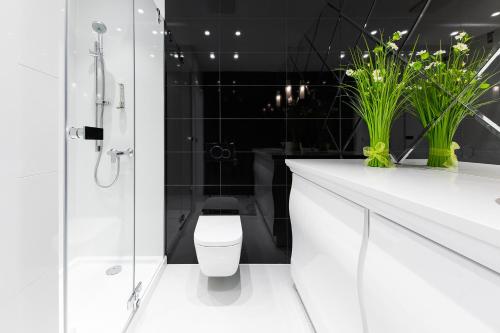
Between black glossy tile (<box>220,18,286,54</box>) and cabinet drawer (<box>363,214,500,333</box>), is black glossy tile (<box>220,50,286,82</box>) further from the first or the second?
cabinet drawer (<box>363,214,500,333</box>)

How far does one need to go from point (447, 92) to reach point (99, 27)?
6.25 ft

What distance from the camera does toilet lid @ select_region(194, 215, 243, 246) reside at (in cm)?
176

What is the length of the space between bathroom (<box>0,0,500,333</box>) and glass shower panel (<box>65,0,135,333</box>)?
13 mm

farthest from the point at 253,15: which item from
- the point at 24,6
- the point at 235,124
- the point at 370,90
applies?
the point at 24,6

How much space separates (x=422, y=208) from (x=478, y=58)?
110 centimetres

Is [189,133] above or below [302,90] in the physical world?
below

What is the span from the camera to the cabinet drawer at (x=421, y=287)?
18.3 inches

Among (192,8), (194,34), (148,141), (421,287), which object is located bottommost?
(421,287)

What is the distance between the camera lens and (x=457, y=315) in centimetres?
50

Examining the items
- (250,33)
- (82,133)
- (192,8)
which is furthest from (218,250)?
(192,8)

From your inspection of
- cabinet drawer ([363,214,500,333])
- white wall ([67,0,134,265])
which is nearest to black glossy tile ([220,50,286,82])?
white wall ([67,0,134,265])

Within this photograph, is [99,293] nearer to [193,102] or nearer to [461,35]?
[193,102]

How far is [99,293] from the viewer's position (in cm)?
165

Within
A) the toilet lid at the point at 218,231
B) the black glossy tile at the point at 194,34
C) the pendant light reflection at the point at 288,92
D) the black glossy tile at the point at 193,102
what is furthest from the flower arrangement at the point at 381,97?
the black glossy tile at the point at 194,34
